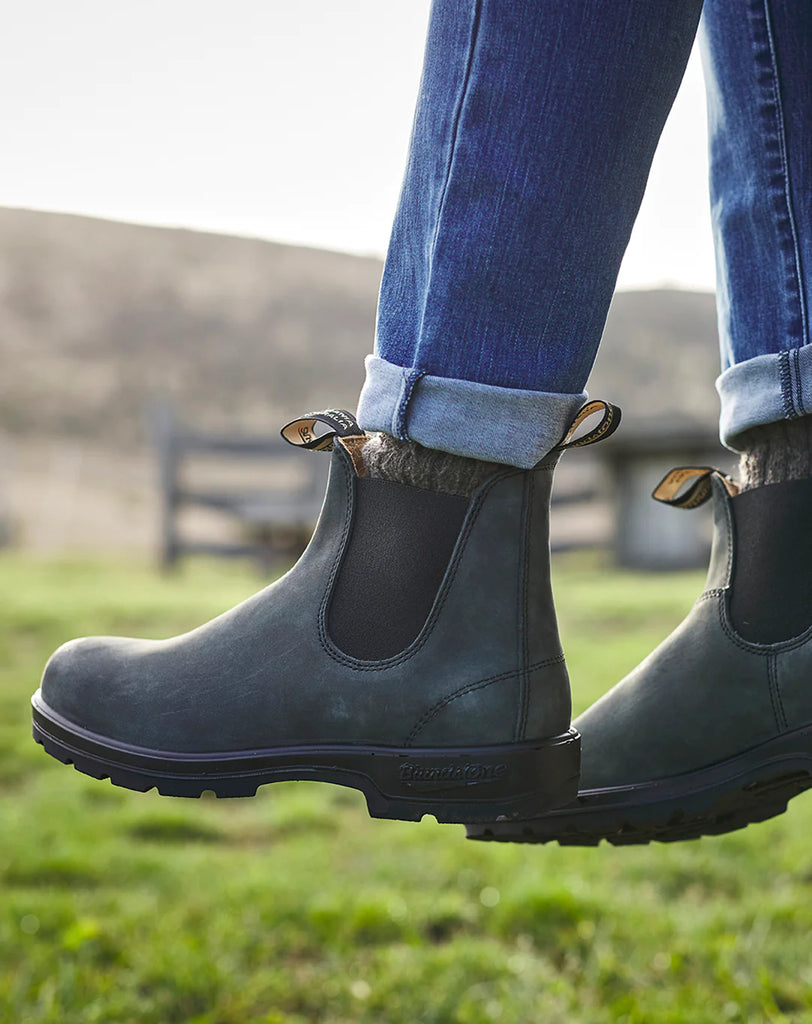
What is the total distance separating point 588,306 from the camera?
3.21 ft

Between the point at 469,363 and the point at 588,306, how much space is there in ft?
0.45

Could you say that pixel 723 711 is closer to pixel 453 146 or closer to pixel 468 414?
pixel 468 414

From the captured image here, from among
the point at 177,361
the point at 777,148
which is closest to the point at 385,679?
the point at 777,148

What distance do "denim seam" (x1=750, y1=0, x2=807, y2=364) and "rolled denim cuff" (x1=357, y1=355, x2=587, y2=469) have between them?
311 mm

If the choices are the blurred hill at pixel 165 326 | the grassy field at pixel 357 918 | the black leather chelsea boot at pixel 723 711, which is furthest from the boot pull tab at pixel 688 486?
the blurred hill at pixel 165 326

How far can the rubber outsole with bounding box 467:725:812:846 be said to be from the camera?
1.13 metres

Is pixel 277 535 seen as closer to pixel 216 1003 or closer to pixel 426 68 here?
pixel 216 1003

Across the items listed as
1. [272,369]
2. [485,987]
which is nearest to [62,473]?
[272,369]

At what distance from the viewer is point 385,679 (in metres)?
1.08

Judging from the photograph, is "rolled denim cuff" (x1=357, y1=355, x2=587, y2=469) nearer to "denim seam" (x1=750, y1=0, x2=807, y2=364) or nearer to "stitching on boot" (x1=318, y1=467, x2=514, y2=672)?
"stitching on boot" (x1=318, y1=467, x2=514, y2=672)

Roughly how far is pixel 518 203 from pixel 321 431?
36 centimetres

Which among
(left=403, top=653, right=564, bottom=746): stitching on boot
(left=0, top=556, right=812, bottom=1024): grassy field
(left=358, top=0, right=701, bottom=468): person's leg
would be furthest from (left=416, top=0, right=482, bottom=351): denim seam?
(left=0, top=556, right=812, bottom=1024): grassy field

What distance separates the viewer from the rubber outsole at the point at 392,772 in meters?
1.03

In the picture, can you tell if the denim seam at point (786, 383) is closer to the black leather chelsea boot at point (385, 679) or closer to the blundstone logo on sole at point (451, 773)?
the black leather chelsea boot at point (385, 679)
